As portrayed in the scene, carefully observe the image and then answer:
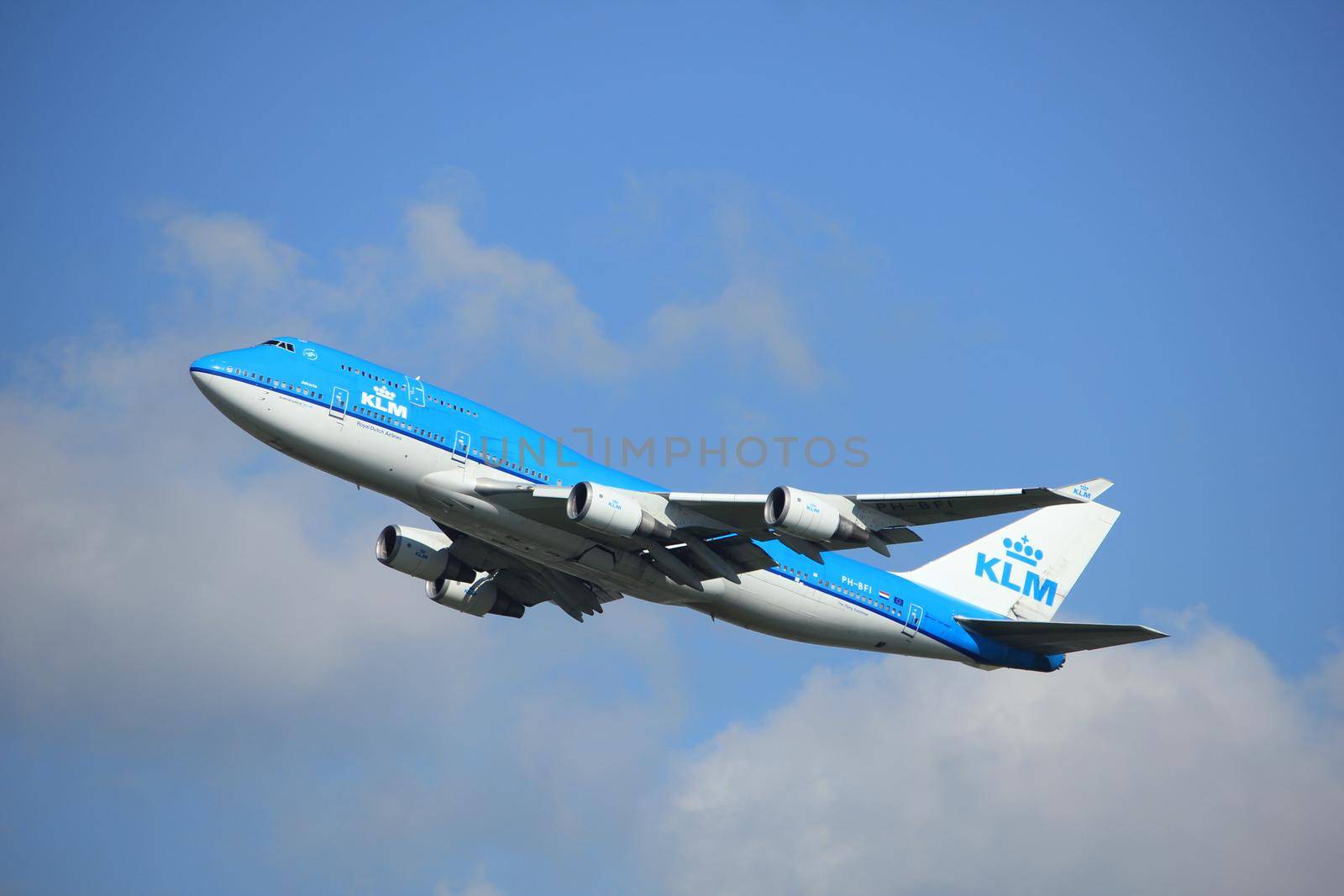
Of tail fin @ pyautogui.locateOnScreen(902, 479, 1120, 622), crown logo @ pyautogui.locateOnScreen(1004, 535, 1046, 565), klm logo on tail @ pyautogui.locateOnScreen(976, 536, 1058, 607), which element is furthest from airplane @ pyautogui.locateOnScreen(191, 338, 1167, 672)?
crown logo @ pyautogui.locateOnScreen(1004, 535, 1046, 565)

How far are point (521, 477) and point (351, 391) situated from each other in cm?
540

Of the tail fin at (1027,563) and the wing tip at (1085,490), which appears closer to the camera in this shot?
the wing tip at (1085,490)


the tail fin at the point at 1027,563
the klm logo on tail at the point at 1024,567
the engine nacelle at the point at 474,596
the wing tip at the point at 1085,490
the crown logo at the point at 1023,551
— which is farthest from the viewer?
the crown logo at the point at 1023,551

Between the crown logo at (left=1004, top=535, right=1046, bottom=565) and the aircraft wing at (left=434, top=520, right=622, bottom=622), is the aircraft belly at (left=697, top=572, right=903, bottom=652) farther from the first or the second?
the crown logo at (left=1004, top=535, right=1046, bottom=565)

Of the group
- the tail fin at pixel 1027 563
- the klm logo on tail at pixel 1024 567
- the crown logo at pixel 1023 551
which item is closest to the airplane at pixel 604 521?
the tail fin at pixel 1027 563

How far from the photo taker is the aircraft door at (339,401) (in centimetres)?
3928

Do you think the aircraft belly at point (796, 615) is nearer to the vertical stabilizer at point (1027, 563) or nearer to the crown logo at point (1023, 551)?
the vertical stabilizer at point (1027, 563)

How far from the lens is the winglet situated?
35.6 metres

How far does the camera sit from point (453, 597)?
5069 centimetres

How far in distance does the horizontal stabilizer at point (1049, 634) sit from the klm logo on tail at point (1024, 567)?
2246mm

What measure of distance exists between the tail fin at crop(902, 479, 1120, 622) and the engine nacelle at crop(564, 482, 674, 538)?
46.0 ft

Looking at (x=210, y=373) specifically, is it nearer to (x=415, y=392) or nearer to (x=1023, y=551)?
(x=415, y=392)

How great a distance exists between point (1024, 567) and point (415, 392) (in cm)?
2471

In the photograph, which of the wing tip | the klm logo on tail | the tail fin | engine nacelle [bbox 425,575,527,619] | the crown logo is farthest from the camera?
the crown logo
